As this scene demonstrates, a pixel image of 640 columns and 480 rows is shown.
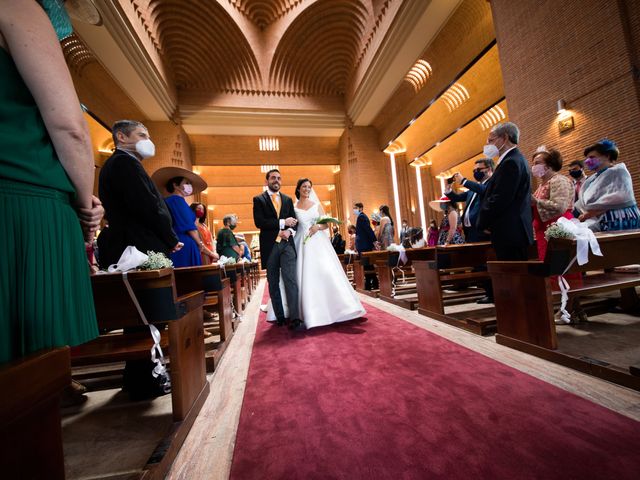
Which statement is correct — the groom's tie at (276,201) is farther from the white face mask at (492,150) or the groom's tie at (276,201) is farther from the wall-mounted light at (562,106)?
the wall-mounted light at (562,106)

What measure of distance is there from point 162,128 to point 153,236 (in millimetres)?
10401

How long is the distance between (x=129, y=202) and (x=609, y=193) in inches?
158

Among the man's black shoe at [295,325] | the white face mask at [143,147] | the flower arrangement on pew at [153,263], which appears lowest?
the man's black shoe at [295,325]

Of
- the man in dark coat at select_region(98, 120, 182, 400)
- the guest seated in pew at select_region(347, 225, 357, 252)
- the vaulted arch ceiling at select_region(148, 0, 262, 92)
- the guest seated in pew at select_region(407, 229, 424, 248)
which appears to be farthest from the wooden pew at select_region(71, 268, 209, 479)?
the vaulted arch ceiling at select_region(148, 0, 262, 92)

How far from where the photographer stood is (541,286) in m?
1.84

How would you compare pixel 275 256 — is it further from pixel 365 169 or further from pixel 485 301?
pixel 365 169

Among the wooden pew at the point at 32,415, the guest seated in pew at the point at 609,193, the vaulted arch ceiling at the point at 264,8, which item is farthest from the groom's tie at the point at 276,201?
the vaulted arch ceiling at the point at 264,8

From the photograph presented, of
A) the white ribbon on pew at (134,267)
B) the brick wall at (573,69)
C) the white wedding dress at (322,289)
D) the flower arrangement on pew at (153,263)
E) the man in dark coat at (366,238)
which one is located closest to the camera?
the white ribbon on pew at (134,267)

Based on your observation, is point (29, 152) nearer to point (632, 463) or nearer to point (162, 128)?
point (632, 463)

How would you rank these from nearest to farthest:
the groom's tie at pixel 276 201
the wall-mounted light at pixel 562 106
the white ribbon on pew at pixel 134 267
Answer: the white ribbon on pew at pixel 134 267 < the groom's tie at pixel 276 201 < the wall-mounted light at pixel 562 106

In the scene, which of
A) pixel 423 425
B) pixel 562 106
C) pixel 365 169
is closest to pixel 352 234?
pixel 365 169

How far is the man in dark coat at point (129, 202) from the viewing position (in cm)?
169

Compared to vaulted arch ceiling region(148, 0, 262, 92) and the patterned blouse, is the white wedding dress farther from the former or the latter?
vaulted arch ceiling region(148, 0, 262, 92)

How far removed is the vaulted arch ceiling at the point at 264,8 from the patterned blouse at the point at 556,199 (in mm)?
10203
